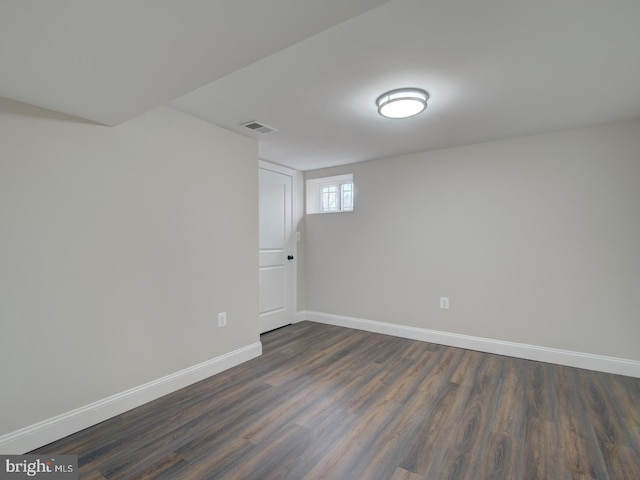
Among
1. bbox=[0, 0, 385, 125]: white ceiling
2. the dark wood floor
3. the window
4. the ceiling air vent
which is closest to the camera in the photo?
bbox=[0, 0, 385, 125]: white ceiling

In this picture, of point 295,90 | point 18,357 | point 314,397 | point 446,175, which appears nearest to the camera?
point 18,357

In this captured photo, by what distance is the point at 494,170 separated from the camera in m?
3.17

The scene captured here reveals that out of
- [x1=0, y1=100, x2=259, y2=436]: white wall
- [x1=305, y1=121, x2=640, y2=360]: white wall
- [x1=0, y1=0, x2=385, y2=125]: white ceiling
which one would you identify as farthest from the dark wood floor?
[x1=0, y1=0, x2=385, y2=125]: white ceiling

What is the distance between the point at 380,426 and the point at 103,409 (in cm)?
178

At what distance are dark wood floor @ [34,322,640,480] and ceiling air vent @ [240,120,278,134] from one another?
2184mm

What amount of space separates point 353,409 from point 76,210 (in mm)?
2206

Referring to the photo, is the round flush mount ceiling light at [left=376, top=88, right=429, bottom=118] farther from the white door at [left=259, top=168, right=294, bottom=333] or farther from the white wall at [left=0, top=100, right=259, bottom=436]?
the white door at [left=259, top=168, right=294, bottom=333]

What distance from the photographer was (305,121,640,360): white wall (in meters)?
2.68

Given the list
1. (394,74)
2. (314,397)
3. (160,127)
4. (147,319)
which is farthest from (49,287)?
(394,74)

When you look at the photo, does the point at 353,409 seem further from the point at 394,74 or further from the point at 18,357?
the point at 394,74

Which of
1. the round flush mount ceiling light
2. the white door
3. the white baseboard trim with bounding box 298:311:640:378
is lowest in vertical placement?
the white baseboard trim with bounding box 298:311:640:378

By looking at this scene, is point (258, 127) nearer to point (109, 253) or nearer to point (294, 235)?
point (109, 253)

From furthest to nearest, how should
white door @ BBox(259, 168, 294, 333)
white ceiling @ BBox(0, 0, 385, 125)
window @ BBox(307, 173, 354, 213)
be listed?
window @ BBox(307, 173, 354, 213) < white door @ BBox(259, 168, 294, 333) < white ceiling @ BBox(0, 0, 385, 125)

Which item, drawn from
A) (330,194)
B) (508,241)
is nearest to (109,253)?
(330,194)
